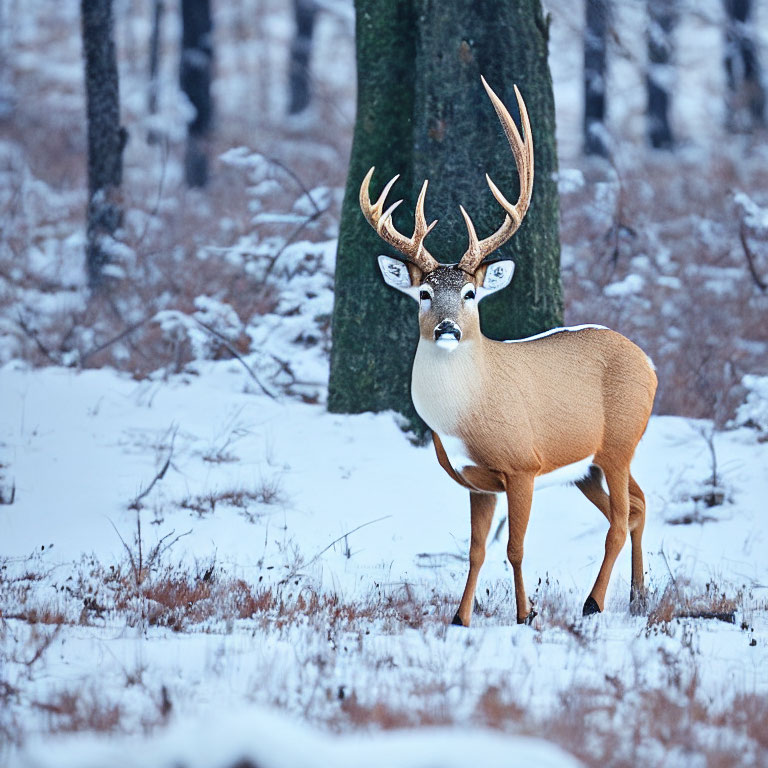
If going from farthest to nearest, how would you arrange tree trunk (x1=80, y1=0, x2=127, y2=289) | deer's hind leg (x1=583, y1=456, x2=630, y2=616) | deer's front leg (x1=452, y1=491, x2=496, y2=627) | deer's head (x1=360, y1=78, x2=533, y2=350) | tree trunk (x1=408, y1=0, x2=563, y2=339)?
tree trunk (x1=80, y1=0, x2=127, y2=289) → tree trunk (x1=408, y1=0, x2=563, y2=339) → deer's hind leg (x1=583, y1=456, x2=630, y2=616) → deer's front leg (x1=452, y1=491, x2=496, y2=627) → deer's head (x1=360, y1=78, x2=533, y2=350)

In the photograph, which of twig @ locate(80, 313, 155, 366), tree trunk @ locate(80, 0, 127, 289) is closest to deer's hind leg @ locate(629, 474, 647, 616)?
twig @ locate(80, 313, 155, 366)

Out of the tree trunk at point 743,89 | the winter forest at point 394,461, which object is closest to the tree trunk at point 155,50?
the winter forest at point 394,461

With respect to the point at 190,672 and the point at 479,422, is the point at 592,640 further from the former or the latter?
the point at 190,672

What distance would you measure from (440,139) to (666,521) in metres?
3.23

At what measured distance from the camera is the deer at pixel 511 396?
5875 mm

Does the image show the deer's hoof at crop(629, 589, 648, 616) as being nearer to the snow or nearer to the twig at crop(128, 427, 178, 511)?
the twig at crop(128, 427, 178, 511)

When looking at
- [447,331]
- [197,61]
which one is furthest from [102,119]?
[447,331]

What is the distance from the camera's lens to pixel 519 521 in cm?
596

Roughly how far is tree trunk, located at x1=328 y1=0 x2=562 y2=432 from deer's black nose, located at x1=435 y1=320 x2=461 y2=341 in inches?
105

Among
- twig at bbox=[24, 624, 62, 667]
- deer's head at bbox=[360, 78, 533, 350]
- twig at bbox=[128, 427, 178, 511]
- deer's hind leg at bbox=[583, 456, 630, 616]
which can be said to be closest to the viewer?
twig at bbox=[24, 624, 62, 667]

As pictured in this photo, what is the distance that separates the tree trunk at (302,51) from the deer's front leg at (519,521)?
22.8 m

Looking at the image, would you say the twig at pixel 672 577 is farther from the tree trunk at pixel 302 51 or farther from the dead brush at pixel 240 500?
the tree trunk at pixel 302 51

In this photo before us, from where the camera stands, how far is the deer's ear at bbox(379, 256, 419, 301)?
19.6 ft

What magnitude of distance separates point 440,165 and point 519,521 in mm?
3383
